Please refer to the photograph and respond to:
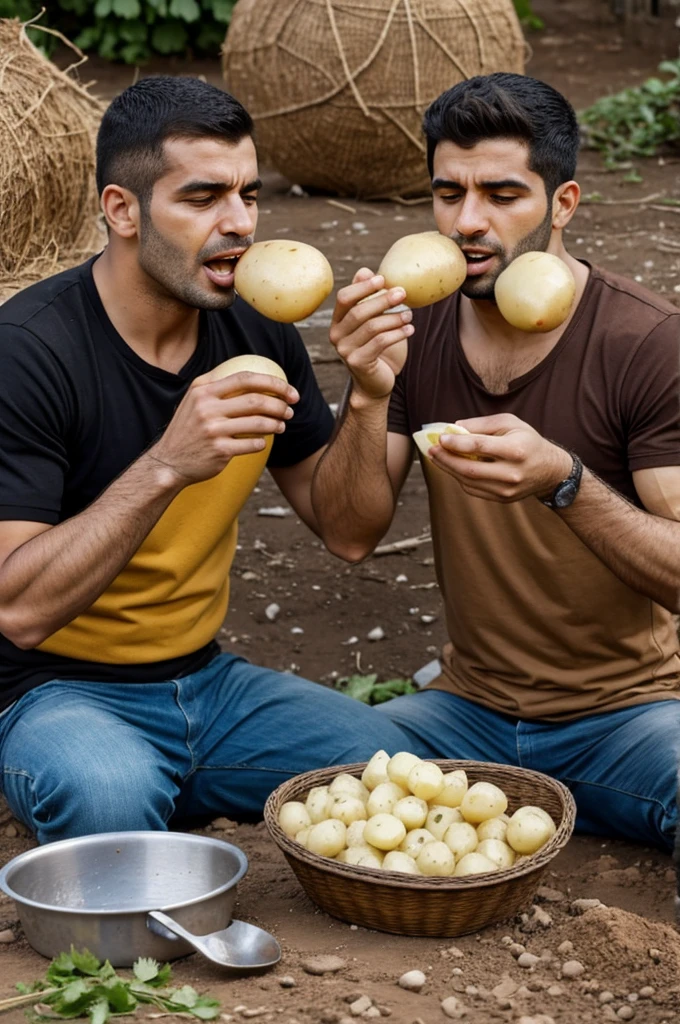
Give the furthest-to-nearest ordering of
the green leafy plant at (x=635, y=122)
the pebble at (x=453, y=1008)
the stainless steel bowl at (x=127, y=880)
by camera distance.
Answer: the green leafy plant at (x=635, y=122)
the stainless steel bowl at (x=127, y=880)
the pebble at (x=453, y=1008)

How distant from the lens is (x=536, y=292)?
3320mm

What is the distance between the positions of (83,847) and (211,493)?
40.5 inches

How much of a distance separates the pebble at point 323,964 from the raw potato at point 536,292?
1.52m

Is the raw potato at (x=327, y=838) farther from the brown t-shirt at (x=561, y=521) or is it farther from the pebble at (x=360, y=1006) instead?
the brown t-shirt at (x=561, y=521)

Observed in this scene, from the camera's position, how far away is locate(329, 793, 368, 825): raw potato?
10.5 ft

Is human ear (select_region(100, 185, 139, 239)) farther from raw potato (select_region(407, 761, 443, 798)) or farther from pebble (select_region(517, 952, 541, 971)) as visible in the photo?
pebble (select_region(517, 952, 541, 971))

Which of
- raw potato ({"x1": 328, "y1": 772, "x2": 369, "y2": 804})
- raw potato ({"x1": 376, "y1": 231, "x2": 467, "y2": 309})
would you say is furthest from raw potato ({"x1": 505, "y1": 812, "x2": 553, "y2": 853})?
raw potato ({"x1": 376, "y1": 231, "x2": 467, "y2": 309})

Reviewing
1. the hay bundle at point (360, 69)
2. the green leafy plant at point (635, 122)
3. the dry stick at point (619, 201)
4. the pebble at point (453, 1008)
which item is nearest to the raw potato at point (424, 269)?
the pebble at point (453, 1008)

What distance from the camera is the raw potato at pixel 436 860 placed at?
3.03 metres

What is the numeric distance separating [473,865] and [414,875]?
0.50ft

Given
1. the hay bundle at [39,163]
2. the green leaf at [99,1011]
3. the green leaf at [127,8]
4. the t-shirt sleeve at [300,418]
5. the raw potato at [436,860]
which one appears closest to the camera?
the green leaf at [99,1011]

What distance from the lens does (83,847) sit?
3145 mm

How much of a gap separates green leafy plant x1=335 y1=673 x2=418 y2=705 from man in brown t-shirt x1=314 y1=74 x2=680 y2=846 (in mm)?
715

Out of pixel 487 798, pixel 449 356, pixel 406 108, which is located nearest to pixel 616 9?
pixel 406 108
